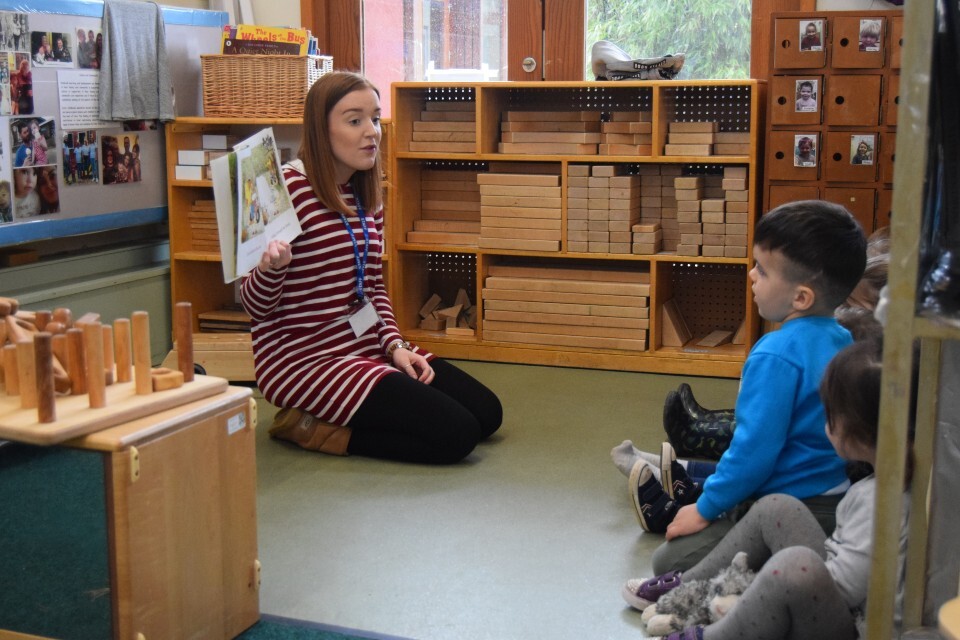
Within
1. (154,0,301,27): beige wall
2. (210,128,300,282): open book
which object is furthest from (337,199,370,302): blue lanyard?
(154,0,301,27): beige wall

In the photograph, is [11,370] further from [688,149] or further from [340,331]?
[688,149]

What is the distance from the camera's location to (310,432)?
349cm

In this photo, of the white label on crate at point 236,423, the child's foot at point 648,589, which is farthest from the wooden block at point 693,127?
the white label on crate at point 236,423

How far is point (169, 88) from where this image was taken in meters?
4.67

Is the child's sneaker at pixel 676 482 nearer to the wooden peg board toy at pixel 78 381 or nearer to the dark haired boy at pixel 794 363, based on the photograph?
the dark haired boy at pixel 794 363

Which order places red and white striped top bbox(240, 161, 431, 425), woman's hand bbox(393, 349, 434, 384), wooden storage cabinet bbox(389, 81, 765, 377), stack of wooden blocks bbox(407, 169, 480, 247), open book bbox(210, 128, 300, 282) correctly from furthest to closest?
1. stack of wooden blocks bbox(407, 169, 480, 247)
2. wooden storage cabinet bbox(389, 81, 765, 377)
3. woman's hand bbox(393, 349, 434, 384)
4. red and white striped top bbox(240, 161, 431, 425)
5. open book bbox(210, 128, 300, 282)

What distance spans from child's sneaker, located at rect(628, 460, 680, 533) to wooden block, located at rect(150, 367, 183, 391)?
1175 millimetres

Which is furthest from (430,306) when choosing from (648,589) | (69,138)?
(648,589)

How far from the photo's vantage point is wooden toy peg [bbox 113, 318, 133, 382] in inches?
82.1

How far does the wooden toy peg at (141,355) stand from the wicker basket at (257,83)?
271 cm

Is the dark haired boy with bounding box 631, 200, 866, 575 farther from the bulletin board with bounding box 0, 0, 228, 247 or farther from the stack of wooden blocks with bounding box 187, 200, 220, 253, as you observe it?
the stack of wooden blocks with bounding box 187, 200, 220, 253

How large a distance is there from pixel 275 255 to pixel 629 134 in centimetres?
209

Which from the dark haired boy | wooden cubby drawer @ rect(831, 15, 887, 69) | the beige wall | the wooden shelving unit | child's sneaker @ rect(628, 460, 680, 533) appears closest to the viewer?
the dark haired boy

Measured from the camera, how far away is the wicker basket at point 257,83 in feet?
15.1
